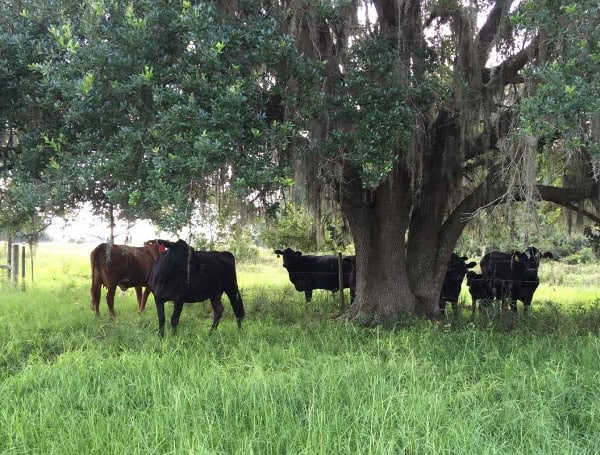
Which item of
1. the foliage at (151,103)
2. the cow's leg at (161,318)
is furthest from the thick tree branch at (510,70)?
the cow's leg at (161,318)

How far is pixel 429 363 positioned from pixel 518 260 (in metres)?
6.84

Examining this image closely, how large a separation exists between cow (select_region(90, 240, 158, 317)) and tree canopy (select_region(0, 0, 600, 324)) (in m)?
3.15

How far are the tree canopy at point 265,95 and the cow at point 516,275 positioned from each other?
294 cm

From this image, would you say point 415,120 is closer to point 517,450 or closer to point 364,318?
point 364,318

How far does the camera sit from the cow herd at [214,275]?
7656 millimetres

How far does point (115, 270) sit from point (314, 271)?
5.11m

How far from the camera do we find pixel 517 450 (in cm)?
306

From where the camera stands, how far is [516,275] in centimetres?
1081

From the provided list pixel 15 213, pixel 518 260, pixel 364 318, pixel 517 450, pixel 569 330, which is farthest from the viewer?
pixel 518 260

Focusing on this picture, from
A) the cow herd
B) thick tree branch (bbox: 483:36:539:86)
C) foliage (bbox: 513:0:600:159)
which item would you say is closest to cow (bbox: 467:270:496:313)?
the cow herd

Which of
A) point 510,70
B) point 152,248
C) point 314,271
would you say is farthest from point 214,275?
point 510,70

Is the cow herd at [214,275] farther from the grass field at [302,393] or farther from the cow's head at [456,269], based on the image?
the grass field at [302,393]

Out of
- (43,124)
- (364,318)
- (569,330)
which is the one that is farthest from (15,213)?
(569,330)

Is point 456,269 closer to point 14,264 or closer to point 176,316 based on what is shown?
point 176,316
